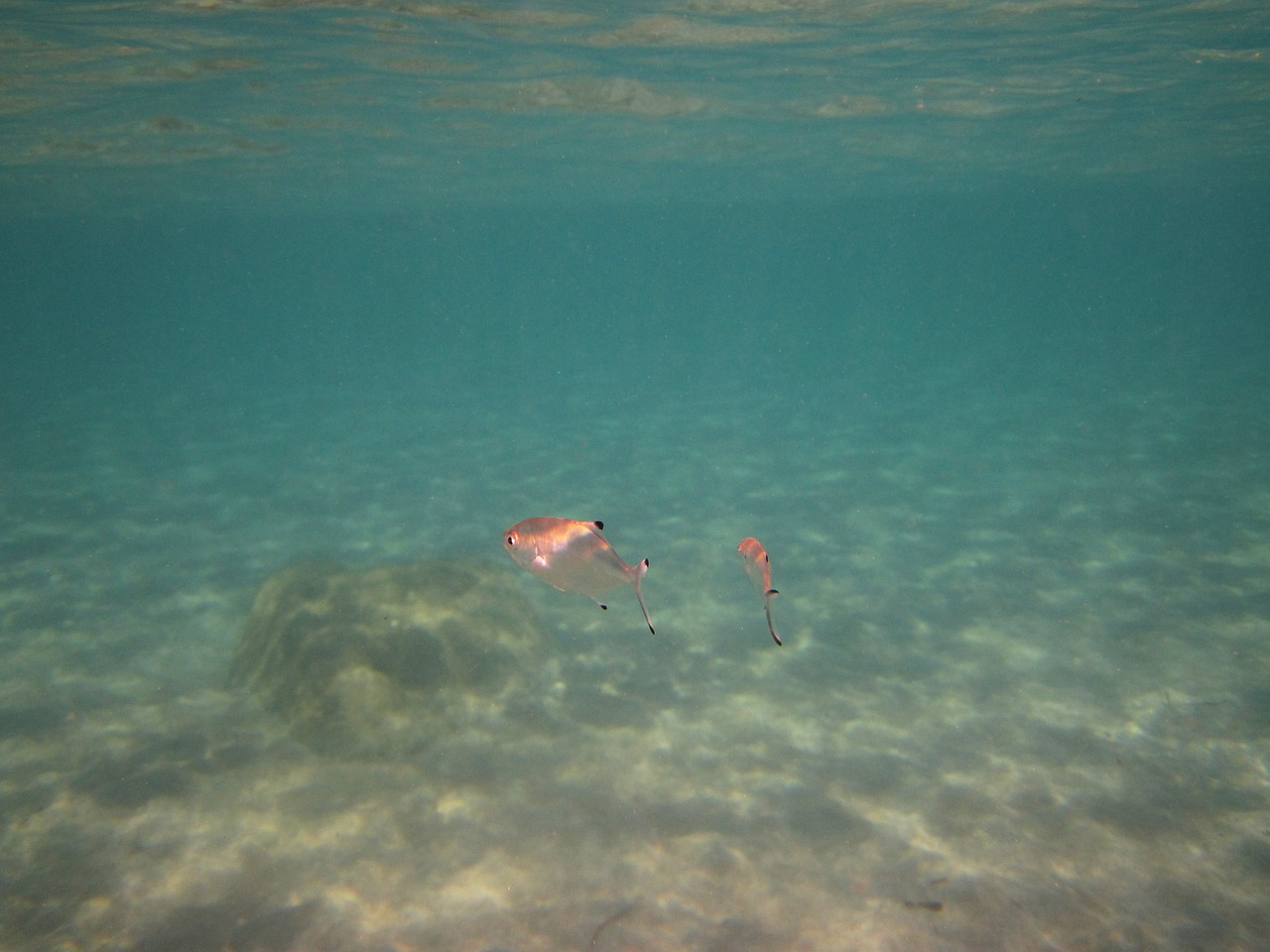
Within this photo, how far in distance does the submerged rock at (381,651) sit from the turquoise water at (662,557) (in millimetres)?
128

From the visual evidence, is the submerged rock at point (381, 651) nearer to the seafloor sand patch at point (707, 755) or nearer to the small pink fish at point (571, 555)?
the seafloor sand patch at point (707, 755)

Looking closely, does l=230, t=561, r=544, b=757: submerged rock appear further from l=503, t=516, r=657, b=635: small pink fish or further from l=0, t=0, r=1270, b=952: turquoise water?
l=503, t=516, r=657, b=635: small pink fish

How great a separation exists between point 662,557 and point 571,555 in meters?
9.38

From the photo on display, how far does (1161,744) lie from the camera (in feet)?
24.7

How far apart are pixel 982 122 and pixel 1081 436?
50.3 ft

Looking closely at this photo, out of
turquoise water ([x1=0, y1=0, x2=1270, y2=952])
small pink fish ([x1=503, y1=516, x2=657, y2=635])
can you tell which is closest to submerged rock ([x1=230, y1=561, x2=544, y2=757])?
turquoise water ([x1=0, y1=0, x2=1270, y2=952])

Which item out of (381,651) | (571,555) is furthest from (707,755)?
(571,555)

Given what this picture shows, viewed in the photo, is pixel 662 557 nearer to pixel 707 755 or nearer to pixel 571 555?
pixel 707 755

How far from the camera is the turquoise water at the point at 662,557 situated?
5.71m

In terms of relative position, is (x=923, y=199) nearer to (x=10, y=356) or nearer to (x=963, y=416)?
(x=963, y=416)

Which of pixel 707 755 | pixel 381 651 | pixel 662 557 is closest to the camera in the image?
pixel 707 755

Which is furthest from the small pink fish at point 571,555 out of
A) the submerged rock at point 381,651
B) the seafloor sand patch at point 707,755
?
the submerged rock at point 381,651

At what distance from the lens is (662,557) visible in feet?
42.9

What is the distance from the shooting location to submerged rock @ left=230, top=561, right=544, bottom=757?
775cm
